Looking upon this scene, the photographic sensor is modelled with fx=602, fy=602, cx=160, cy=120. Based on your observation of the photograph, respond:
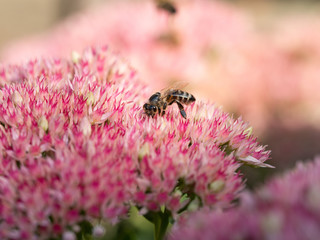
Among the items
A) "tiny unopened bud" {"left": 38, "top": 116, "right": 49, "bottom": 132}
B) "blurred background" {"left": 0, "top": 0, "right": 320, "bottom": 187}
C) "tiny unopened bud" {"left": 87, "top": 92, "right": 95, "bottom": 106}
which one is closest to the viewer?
"tiny unopened bud" {"left": 38, "top": 116, "right": 49, "bottom": 132}

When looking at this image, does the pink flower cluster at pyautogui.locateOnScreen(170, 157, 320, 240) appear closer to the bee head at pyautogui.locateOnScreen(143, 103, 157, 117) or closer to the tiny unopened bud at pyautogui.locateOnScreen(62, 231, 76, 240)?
the tiny unopened bud at pyautogui.locateOnScreen(62, 231, 76, 240)

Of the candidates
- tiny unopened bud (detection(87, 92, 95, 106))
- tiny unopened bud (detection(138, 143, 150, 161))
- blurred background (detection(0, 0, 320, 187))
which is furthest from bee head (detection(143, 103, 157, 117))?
blurred background (detection(0, 0, 320, 187))

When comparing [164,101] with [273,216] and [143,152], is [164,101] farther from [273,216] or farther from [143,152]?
[273,216]

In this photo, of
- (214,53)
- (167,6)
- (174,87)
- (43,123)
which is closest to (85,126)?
(43,123)

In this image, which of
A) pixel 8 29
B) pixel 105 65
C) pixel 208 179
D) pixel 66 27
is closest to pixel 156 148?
→ pixel 208 179

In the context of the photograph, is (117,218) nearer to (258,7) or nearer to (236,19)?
(236,19)

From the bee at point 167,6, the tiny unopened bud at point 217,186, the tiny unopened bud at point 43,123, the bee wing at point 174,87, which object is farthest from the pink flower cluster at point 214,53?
the tiny unopened bud at point 217,186
